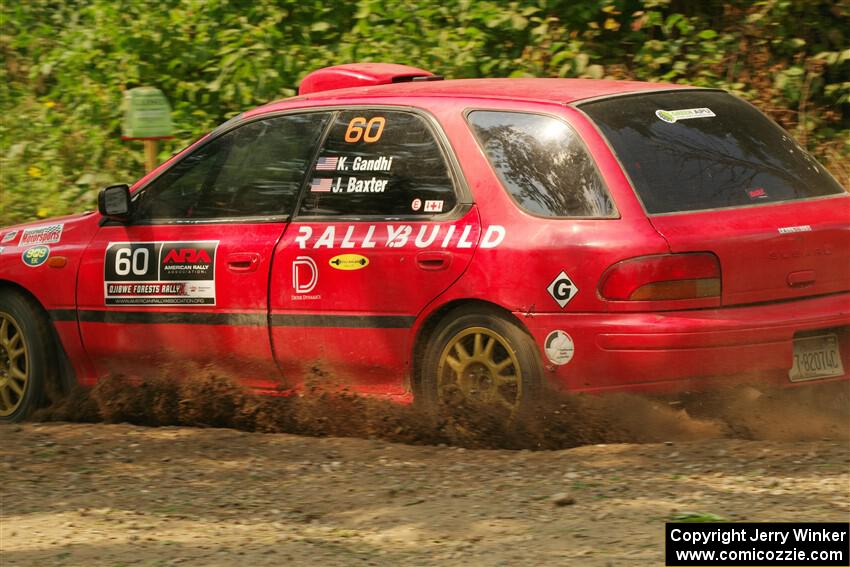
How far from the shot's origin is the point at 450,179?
564 cm

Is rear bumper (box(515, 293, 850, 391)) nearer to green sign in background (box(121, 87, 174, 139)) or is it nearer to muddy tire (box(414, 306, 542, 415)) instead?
muddy tire (box(414, 306, 542, 415))

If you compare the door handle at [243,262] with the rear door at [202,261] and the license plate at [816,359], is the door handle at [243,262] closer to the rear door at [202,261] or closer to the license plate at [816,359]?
the rear door at [202,261]

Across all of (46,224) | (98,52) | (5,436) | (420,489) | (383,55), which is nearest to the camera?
(420,489)

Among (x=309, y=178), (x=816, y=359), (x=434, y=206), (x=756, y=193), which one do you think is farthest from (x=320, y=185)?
(x=816, y=359)

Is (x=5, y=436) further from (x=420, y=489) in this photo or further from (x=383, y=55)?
(x=383, y=55)

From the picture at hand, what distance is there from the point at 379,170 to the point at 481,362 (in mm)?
1027

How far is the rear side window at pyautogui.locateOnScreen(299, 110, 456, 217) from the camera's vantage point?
5707mm

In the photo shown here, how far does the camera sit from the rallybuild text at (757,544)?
3.88 m

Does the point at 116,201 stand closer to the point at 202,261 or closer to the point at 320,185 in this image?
the point at 202,261

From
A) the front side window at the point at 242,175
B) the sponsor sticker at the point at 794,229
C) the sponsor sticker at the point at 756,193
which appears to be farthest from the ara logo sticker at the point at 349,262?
the sponsor sticker at the point at 794,229

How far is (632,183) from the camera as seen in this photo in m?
5.27

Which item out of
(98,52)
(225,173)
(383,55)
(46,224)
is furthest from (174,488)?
(98,52)

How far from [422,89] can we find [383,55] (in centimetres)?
465

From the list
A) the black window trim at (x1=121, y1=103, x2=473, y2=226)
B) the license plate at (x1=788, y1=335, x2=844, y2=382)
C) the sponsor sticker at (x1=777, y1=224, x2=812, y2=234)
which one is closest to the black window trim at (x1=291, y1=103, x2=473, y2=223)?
the black window trim at (x1=121, y1=103, x2=473, y2=226)
